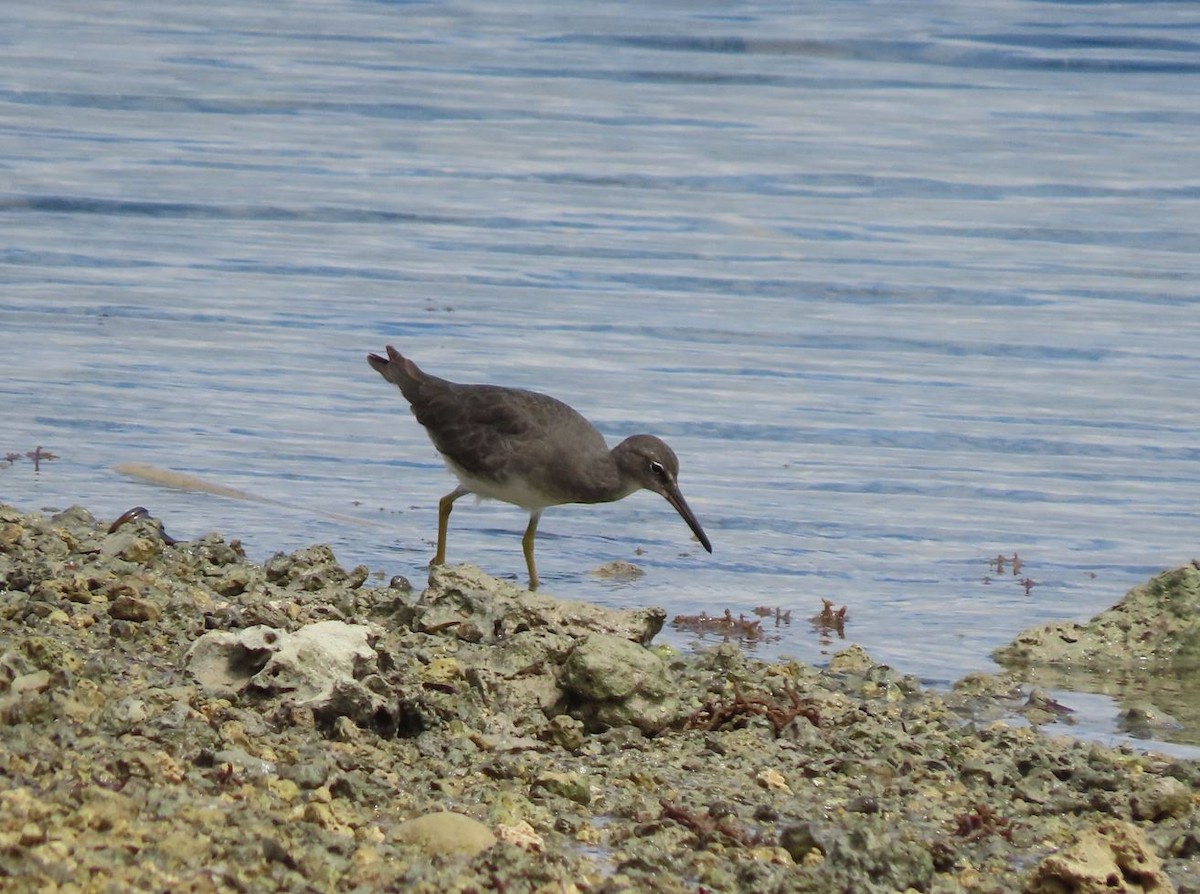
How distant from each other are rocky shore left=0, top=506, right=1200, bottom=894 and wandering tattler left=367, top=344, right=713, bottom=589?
2518mm

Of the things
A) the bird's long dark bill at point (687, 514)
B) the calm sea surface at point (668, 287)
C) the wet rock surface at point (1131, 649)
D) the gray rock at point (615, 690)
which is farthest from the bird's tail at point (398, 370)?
the gray rock at point (615, 690)

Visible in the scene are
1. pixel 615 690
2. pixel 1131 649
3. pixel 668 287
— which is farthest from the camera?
pixel 668 287

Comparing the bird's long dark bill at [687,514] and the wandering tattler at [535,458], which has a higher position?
the wandering tattler at [535,458]

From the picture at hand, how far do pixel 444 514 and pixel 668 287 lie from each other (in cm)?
669

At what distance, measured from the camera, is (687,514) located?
36.0ft

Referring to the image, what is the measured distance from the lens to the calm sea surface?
11.6 metres

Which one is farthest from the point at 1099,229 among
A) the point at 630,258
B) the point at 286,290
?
the point at 286,290

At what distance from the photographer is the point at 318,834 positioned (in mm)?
5344

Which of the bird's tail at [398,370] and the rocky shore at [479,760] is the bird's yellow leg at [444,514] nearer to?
the bird's tail at [398,370]

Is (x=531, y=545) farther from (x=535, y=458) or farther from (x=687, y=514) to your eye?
(x=687, y=514)

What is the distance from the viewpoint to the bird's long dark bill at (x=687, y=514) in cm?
1081

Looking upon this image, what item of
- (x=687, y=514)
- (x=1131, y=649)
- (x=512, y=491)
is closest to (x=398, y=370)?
(x=512, y=491)

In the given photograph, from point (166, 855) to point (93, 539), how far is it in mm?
4238

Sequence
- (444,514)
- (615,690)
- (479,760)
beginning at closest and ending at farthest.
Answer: (479,760)
(615,690)
(444,514)
